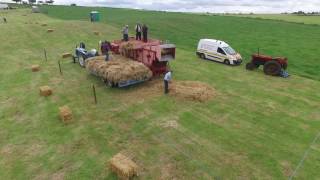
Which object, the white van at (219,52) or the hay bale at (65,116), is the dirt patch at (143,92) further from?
the white van at (219,52)

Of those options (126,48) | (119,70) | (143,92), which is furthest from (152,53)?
(143,92)

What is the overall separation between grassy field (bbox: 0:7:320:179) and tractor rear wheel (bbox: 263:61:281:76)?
2.33 feet

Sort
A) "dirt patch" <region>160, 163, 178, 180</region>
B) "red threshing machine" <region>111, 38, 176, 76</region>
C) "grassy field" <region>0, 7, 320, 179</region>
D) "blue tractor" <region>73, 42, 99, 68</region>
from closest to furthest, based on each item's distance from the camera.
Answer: "dirt patch" <region>160, 163, 178, 180</region> → "grassy field" <region>0, 7, 320, 179</region> → "red threshing machine" <region>111, 38, 176, 76</region> → "blue tractor" <region>73, 42, 99, 68</region>

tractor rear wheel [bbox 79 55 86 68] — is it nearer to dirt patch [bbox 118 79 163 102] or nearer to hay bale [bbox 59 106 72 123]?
dirt patch [bbox 118 79 163 102]

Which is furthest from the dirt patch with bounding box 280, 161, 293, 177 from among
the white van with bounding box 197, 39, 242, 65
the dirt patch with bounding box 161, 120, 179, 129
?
the white van with bounding box 197, 39, 242, 65

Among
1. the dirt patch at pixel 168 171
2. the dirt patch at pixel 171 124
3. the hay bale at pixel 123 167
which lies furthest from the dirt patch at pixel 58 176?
the dirt patch at pixel 171 124

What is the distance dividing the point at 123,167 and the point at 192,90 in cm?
986

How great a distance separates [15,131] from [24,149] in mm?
2276

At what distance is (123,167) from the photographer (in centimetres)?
1194

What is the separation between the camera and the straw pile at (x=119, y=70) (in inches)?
813

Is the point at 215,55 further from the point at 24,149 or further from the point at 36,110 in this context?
the point at 24,149

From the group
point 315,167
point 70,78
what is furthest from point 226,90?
point 70,78

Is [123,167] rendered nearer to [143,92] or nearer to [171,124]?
[171,124]

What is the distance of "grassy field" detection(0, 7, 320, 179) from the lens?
1290 centimetres
